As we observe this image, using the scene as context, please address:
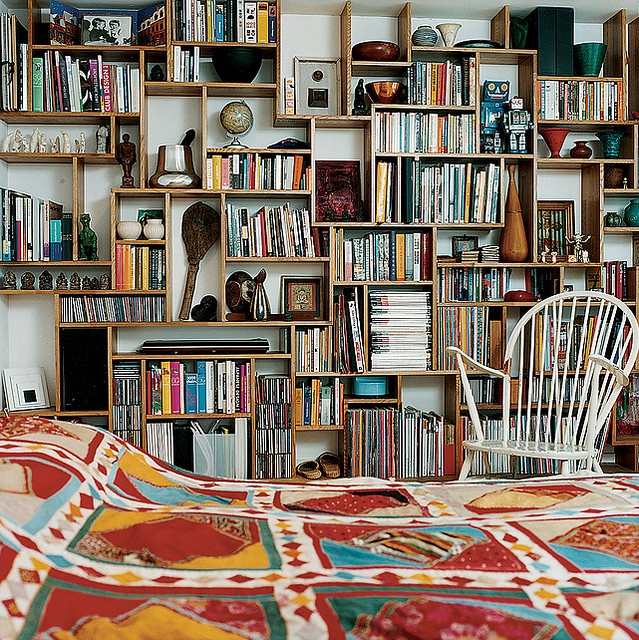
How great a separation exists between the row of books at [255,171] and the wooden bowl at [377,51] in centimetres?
63

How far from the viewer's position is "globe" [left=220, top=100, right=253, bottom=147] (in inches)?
172

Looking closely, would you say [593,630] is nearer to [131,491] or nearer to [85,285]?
[131,491]

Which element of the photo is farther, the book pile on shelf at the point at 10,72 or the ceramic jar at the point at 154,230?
the ceramic jar at the point at 154,230

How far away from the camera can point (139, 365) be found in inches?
170

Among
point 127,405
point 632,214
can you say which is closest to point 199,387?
point 127,405

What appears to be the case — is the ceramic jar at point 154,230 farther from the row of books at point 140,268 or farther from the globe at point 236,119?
the globe at point 236,119

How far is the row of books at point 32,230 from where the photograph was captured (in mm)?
4203

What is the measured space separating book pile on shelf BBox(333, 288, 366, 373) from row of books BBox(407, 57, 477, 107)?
109 centimetres

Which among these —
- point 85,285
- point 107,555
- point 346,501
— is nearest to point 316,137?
point 85,285

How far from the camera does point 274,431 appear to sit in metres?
4.33

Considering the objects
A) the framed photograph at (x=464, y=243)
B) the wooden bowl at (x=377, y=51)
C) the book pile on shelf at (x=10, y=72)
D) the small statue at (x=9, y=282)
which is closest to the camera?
the book pile on shelf at (x=10, y=72)

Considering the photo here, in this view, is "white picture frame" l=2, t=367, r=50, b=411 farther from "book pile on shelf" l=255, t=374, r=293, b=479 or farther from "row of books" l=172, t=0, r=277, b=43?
"row of books" l=172, t=0, r=277, b=43

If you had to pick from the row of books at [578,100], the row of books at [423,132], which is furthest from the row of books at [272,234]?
the row of books at [578,100]

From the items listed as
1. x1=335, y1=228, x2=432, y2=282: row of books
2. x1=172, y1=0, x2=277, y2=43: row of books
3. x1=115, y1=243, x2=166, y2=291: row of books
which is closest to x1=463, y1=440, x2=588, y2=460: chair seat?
x1=335, y1=228, x2=432, y2=282: row of books
